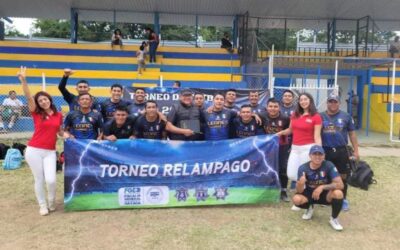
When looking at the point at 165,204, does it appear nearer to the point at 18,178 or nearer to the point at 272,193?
the point at 272,193

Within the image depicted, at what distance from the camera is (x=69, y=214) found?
18.0 feet

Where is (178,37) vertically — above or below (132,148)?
above

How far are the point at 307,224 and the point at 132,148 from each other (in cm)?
259

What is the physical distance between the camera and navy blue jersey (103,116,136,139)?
19.1 ft

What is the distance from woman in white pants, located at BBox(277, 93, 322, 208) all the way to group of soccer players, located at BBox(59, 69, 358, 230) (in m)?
0.19

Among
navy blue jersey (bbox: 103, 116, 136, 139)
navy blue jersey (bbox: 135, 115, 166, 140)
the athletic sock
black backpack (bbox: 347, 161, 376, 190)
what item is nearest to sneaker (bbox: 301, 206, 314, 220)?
the athletic sock

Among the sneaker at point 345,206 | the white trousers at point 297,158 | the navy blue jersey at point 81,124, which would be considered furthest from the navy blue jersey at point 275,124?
the navy blue jersey at point 81,124

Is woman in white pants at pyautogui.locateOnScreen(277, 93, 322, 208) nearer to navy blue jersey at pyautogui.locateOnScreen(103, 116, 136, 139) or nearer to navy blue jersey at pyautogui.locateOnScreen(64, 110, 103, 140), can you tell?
navy blue jersey at pyautogui.locateOnScreen(103, 116, 136, 139)

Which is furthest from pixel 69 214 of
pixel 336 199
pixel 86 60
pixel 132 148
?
pixel 86 60

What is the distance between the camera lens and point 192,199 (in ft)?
19.0

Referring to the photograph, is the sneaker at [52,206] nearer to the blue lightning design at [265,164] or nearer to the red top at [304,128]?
the blue lightning design at [265,164]

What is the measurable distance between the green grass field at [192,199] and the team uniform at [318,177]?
878 mm

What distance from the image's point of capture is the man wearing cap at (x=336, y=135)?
5.67 m

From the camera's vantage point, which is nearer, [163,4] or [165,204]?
[165,204]
